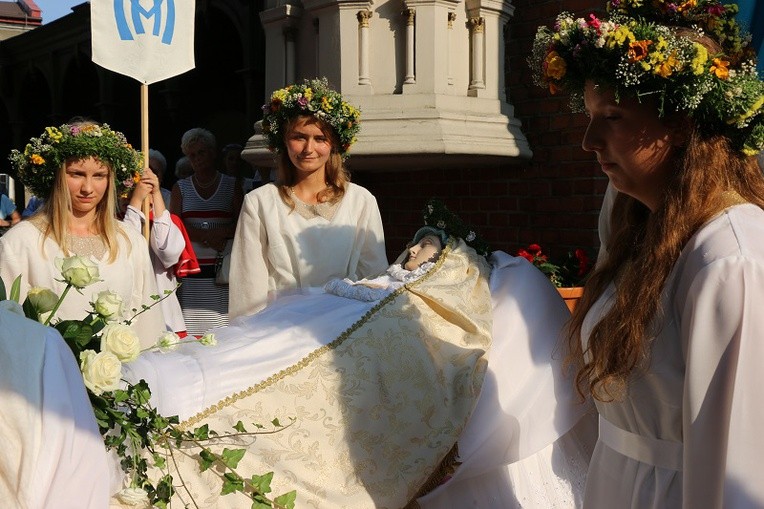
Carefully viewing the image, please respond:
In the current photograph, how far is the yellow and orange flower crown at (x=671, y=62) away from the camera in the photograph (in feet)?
5.91

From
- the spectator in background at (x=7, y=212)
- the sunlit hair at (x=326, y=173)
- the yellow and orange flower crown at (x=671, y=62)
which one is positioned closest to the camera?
the yellow and orange flower crown at (x=671, y=62)

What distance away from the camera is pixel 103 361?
194 centimetres

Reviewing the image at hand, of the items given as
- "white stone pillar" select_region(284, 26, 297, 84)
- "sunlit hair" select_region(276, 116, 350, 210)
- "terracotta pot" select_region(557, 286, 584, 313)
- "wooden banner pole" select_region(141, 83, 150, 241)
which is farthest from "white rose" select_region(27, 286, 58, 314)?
"white stone pillar" select_region(284, 26, 297, 84)

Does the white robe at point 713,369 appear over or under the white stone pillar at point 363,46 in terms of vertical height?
under

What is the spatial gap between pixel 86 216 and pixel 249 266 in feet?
2.65

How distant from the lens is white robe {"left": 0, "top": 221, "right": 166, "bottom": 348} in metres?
3.85

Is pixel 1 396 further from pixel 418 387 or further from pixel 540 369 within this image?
pixel 540 369

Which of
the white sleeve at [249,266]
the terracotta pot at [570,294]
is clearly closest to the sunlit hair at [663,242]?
the terracotta pot at [570,294]

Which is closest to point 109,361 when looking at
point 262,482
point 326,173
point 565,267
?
point 262,482

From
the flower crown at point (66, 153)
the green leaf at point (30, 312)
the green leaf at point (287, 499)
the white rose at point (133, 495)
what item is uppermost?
Answer: the flower crown at point (66, 153)

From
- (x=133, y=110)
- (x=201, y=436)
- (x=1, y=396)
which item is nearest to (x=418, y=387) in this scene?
(x=201, y=436)

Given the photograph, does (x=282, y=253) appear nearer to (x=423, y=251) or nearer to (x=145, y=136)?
(x=423, y=251)

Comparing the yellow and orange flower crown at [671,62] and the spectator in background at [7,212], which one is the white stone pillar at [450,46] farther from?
the spectator in background at [7,212]

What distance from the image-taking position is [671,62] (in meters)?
1.84
